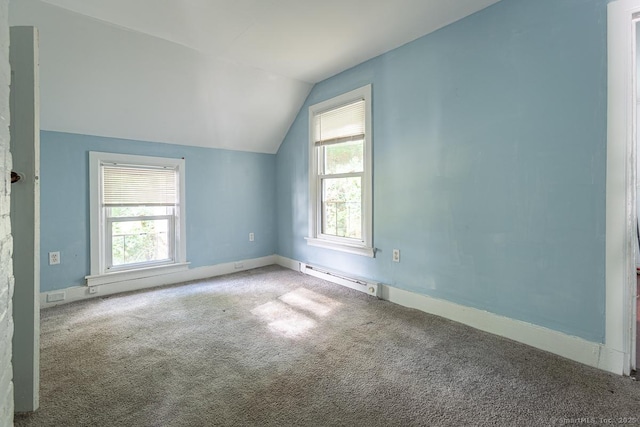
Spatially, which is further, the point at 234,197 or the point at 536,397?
the point at 234,197

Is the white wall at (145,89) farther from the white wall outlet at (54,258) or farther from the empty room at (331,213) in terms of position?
the white wall outlet at (54,258)

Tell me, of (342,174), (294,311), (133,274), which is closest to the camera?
(294,311)

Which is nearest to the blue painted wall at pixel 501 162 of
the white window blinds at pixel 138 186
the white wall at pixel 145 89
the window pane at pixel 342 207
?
the window pane at pixel 342 207

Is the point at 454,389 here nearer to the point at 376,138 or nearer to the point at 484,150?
the point at 484,150

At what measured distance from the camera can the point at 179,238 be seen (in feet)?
12.5

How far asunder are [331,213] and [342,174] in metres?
0.54

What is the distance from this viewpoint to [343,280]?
3512 millimetres

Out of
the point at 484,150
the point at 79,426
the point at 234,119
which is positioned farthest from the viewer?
the point at 234,119

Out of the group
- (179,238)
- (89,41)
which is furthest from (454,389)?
(89,41)

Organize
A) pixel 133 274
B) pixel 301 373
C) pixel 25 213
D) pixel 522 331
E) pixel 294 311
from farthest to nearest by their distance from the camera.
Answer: pixel 133 274 < pixel 294 311 < pixel 522 331 < pixel 301 373 < pixel 25 213

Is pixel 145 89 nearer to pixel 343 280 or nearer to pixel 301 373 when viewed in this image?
pixel 343 280

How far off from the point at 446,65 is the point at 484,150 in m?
0.83

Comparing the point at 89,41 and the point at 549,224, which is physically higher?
the point at 89,41

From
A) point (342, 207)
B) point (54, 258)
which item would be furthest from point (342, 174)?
point (54, 258)
